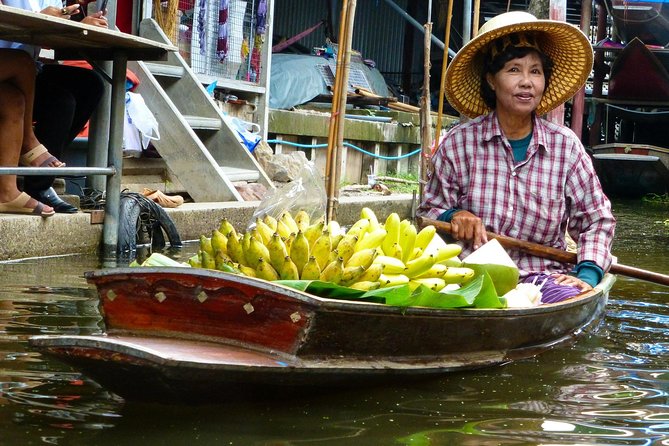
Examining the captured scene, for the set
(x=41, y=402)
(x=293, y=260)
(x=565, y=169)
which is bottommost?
(x=41, y=402)

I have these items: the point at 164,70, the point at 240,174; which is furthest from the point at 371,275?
the point at 164,70

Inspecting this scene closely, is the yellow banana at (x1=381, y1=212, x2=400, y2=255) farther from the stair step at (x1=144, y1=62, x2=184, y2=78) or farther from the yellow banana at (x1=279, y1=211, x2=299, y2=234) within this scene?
the stair step at (x1=144, y1=62, x2=184, y2=78)

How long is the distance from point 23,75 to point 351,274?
10.2 feet

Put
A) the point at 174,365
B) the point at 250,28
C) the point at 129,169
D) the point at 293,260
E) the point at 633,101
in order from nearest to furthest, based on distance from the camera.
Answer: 1. the point at 174,365
2. the point at 293,260
3. the point at 129,169
4. the point at 250,28
5. the point at 633,101

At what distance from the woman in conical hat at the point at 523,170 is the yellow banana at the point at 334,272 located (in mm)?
1465

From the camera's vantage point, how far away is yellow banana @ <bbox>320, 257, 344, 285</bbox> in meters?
3.29

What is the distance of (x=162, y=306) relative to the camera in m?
3.18

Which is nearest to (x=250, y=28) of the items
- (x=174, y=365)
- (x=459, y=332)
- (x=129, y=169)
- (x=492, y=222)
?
(x=129, y=169)

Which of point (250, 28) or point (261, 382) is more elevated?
point (250, 28)

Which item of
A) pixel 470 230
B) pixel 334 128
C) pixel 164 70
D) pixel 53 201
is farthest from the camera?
pixel 164 70

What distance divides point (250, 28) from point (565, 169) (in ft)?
20.7

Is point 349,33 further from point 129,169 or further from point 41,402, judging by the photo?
point 41,402

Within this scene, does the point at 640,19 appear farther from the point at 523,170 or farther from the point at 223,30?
the point at 523,170

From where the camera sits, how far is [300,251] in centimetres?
330
